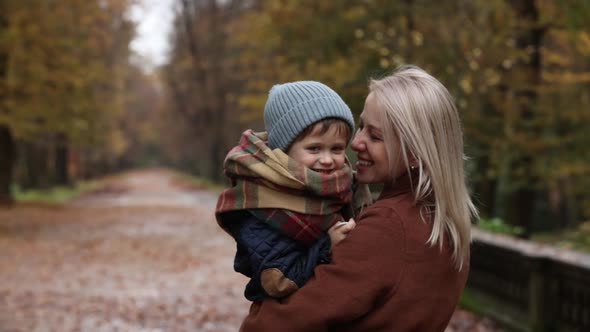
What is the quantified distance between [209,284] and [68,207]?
630 inches

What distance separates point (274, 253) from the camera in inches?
79.1

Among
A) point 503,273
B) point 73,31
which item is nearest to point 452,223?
point 503,273

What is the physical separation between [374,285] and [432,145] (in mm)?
442

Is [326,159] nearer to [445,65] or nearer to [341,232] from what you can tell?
[341,232]

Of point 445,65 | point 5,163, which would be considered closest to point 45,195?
point 5,163

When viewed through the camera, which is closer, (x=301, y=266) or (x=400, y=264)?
(x=400, y=264)

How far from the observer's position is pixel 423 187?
1997 mm

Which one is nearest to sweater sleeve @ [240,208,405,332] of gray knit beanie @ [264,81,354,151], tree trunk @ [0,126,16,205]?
gray knit beanie @ [264,81,354,151]

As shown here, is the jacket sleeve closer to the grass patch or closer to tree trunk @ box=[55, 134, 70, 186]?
the grass patch

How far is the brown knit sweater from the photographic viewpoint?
1.85 m

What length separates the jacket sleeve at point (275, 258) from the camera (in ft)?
6.43

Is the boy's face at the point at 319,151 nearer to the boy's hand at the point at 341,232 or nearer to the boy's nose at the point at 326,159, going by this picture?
the boy's nose at the point at 326,159

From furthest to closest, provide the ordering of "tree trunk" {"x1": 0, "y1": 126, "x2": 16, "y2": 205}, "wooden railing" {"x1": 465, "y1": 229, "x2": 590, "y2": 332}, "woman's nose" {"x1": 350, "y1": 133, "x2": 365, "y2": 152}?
1. "tree trunk" {"x1": 0, "y1": 126, "x2": 16, "y2": 205}
2. "wooden railing" {"x1": 465, "y1": 229, "x2": 590, "y2": 332}
3. "woman's nose" {"x1": 350, "y1": 133, "x2": 365, "y2": 152}

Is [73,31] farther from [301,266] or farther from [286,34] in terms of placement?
[301,266]
